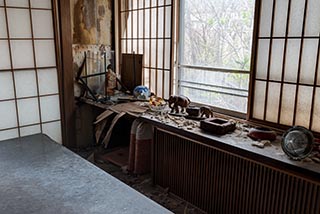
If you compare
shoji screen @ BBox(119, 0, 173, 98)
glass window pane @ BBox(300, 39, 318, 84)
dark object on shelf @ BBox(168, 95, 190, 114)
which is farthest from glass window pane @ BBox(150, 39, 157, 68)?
glass window pane @ BBox(300, 39, 318, 84)

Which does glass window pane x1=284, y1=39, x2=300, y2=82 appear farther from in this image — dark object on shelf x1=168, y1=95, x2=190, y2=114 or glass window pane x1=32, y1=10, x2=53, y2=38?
glass window pane x1=32, y1=10, x2=53, y2=38

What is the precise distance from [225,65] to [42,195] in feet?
7.35

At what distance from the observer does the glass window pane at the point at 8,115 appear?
3.40m

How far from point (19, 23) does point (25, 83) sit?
0.71 m

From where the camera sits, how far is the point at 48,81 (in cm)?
370

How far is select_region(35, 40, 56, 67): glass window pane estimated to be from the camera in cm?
357

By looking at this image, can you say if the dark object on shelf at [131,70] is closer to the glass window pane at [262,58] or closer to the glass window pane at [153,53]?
the glass window pane at [153,53]

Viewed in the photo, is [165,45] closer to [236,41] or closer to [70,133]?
[236,41]

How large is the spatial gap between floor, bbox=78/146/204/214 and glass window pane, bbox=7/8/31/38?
1.73 m

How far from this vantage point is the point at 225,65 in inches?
119

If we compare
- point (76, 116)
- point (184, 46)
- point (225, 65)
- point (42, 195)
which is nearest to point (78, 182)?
point (42, 195)

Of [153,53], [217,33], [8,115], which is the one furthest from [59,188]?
[153,53]

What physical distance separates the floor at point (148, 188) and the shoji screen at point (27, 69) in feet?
2.82

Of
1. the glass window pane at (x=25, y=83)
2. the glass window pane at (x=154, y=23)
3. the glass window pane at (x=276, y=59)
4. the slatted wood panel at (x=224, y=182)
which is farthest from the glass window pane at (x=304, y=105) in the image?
the glass window pane at (x=25, y=83)
